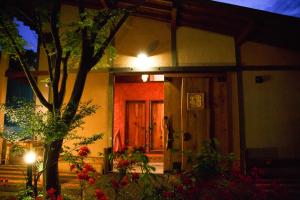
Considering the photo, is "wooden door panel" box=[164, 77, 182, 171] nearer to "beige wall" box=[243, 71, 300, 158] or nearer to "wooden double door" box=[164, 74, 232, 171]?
"wooden double door" box=[164, 74, 232, 171]

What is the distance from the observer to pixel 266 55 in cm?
791

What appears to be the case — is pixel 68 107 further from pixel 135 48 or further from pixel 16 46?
pixel 135 48

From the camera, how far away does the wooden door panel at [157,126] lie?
1200 cm

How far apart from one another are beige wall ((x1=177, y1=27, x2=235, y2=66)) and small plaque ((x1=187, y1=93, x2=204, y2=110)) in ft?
3.04

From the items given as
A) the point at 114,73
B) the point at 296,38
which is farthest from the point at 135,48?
the point at 296,38

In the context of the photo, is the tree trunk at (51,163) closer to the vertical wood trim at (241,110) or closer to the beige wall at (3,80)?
the beige wall at (3,80)

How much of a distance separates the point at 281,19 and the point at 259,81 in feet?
6.48

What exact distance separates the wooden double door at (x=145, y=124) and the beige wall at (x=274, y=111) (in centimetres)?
500

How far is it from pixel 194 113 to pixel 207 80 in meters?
1.09

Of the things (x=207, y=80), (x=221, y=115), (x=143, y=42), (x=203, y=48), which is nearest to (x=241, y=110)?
(x=221, y=115)

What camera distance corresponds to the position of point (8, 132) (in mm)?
4848

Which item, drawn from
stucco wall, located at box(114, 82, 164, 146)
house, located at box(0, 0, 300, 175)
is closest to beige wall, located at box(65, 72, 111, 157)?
house, located at box(0, 0, 300, 175)

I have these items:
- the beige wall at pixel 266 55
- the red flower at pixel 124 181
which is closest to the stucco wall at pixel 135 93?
the beige wall at pixel 266 55

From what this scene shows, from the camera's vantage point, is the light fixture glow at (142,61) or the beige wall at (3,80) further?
the beige wall at (3,80)
